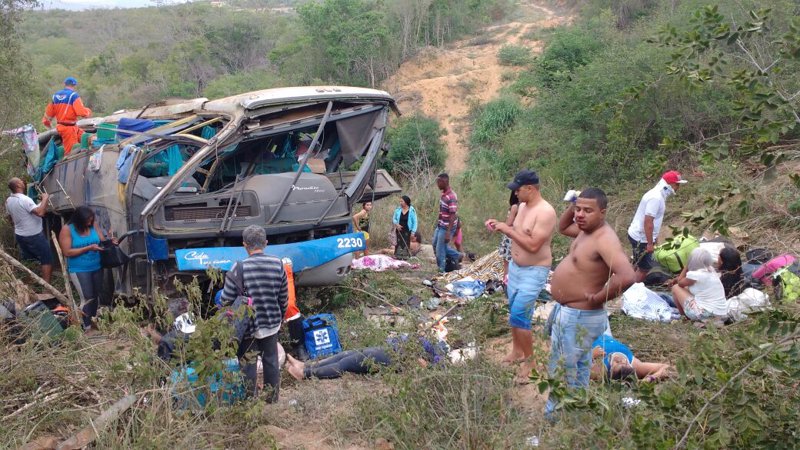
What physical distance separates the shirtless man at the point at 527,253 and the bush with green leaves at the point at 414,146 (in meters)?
15.4

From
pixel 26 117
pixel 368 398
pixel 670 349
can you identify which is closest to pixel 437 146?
pixel 26 117

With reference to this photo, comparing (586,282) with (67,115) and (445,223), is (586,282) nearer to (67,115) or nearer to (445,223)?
(445,223)

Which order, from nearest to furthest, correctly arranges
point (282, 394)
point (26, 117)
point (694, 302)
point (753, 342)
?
point (753, 342) → point (282, 394) → point (694, 302) → point (26, 117)

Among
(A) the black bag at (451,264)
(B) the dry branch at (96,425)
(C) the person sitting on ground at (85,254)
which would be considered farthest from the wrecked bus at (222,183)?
(B) the dry branch at (96,425)

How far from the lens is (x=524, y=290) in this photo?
5.46m

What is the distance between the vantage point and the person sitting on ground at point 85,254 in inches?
276

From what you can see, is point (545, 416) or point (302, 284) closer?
point (545, 416)

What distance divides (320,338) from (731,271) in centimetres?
385

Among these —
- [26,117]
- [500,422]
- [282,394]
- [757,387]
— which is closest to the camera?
[757,387]

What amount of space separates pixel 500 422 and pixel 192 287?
1944mm

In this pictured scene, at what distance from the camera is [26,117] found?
34.0 feet

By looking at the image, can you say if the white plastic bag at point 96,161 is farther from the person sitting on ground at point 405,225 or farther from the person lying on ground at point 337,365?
the person sitting on ground at point 405,225

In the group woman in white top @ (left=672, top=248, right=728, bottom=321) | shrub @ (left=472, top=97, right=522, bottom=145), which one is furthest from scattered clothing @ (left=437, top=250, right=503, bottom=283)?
shrub @ (left=472, top=97, right=522, bottom=145)

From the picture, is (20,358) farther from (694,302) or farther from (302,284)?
(694,302)
